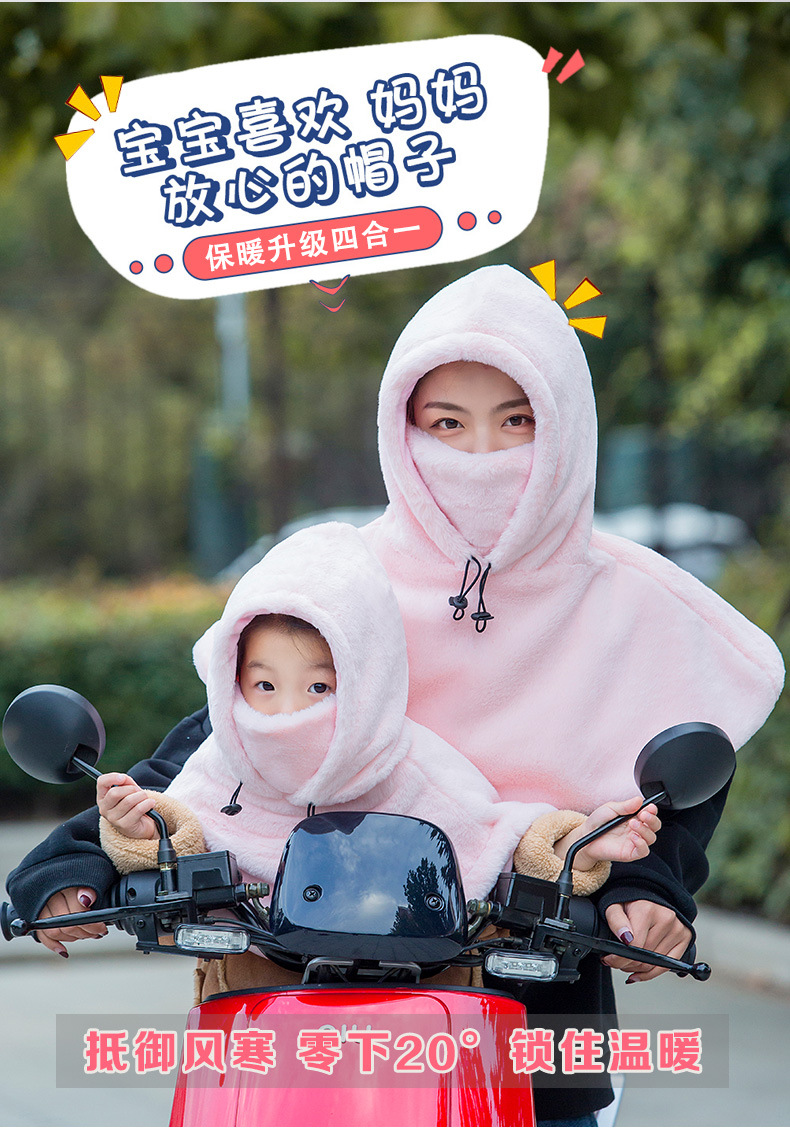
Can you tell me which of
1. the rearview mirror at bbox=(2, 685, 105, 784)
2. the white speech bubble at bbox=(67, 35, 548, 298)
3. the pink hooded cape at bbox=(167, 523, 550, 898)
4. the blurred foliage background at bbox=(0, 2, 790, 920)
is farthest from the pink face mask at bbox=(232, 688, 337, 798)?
the blurred foliage background at bbox=(0, 2, 790, 920)

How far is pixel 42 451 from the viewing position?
28266mm

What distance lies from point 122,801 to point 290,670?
287 mm

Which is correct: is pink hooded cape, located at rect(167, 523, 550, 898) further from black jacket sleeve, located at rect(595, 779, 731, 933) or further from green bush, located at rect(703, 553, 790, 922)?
green bush, located at rect(703, 553, 790, 922)

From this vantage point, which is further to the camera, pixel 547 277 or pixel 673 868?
pixel 547 277

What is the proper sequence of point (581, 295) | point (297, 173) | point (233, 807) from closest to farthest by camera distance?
point (233, 807), point (581, 295), point (297, 173)

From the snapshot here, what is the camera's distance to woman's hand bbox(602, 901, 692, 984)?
2.04m

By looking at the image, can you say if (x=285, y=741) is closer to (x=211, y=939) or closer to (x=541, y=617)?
(x=211, y=939)

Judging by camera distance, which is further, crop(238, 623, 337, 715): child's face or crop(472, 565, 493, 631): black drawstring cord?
crop(472, 565, 493, 631): black drawstring cord

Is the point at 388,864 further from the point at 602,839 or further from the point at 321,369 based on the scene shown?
the point at 321,369

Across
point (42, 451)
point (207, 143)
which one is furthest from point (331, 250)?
point (42, 451)

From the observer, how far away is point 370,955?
184cm

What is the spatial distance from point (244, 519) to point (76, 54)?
1990 centimetres

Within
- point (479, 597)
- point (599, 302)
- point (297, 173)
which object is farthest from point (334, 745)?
point (599, 302)

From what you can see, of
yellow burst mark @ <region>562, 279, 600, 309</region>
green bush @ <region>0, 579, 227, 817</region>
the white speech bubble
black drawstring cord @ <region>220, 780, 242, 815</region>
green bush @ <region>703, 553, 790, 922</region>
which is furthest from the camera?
green bush @ <region>0, 579, 227, 817</region>
